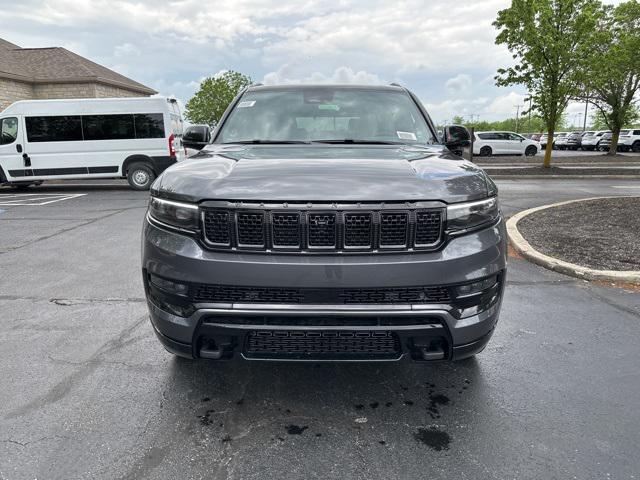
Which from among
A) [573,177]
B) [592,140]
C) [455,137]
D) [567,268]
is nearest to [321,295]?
[455,137]

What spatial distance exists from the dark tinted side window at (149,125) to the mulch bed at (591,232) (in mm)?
10515

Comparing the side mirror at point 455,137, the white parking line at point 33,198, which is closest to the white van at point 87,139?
the white parking line at point 33,198

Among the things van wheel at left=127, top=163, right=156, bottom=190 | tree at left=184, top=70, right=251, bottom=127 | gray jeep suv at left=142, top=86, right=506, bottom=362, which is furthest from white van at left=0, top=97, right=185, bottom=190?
tree at left=184, top=70, right=251, bottom=127

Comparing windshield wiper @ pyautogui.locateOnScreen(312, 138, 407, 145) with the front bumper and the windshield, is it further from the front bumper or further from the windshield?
the front bumper

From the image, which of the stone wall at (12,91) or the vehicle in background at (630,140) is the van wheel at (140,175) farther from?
the vehicle in background at (630,140)

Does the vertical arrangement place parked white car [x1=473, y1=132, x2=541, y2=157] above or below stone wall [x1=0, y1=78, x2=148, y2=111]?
below

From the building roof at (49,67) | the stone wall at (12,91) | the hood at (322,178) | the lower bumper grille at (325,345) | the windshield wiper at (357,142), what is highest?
the building roof at (49,67)

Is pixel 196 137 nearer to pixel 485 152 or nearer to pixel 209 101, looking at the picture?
pixel 485 152

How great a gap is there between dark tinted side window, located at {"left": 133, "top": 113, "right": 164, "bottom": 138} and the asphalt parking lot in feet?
34.2

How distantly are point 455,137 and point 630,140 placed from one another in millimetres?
38594

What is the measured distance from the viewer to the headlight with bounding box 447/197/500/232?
233 cm

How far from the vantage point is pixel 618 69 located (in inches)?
933

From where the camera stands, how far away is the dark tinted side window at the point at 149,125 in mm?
13719

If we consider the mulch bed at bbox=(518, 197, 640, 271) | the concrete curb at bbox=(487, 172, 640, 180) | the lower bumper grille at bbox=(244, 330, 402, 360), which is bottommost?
the mulch bed at bbox=(518, 197, 640, 271)
